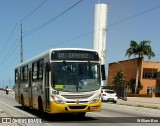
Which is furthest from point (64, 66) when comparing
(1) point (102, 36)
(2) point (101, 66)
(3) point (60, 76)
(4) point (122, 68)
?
(4) point (122, 68)

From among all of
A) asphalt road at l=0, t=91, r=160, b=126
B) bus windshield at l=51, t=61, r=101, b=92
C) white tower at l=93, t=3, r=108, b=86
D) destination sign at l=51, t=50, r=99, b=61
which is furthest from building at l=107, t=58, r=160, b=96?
bus windshield at l=51, t=61, r=101, b=92

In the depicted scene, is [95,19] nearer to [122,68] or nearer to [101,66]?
[122,68]

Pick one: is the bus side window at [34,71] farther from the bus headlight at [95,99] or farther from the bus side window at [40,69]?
the bus headlight at [95,99]

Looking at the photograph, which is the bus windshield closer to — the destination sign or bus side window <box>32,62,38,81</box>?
the destination sign

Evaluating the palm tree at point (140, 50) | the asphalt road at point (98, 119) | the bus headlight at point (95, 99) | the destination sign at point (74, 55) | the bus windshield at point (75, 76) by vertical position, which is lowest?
the asphalt road at point (98, 119)

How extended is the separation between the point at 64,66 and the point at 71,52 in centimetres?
79

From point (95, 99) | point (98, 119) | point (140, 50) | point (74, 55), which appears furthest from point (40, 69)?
point (140, 50)

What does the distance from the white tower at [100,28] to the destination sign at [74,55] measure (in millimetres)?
68745

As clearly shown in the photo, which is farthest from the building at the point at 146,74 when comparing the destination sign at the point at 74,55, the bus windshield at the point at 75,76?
the bus windshield at the point at 75,76

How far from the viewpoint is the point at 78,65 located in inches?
745

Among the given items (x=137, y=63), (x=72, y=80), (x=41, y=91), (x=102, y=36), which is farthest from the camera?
(x=137, y=63)

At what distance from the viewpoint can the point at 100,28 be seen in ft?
292

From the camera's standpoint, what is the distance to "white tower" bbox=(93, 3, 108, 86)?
88.6 m

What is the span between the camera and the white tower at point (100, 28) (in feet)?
291
